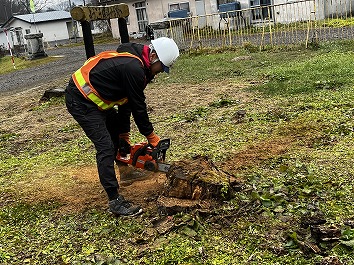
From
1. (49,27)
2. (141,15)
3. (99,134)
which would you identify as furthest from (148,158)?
(49,27)

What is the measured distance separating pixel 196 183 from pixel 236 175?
2.39 feet

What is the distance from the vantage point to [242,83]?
9.45 m

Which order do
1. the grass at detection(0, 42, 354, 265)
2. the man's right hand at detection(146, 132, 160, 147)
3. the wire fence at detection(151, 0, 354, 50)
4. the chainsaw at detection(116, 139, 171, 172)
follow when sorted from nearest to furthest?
the grass at detection(0, 42, 354, 265)
the man's right hand at detection(146, 132, 160, 147)
the chainsaw at detection(116, 139, 171, 172)
the wire fence at detection(151, 0, 354, 50)

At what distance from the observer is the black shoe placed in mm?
3896

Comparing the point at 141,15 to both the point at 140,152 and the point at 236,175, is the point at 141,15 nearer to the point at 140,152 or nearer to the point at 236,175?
the point at 140,152

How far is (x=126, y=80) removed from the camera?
3.82m

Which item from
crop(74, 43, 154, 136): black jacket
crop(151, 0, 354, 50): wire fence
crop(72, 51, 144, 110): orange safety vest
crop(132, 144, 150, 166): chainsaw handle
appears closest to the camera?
crop(74, 43, 154, 136): black jacket

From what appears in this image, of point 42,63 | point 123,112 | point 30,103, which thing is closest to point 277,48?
point 30,103

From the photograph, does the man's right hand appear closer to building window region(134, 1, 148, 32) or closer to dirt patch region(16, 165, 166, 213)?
dirt patch region(16, 165, 166, 213)

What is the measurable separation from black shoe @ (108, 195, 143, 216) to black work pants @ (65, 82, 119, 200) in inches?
2.2

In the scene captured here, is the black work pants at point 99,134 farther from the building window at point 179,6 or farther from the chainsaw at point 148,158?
the building window at point 179,6

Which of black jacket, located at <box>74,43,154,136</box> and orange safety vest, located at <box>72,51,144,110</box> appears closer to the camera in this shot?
black jacket, located at <box>74,43,154,136</box>

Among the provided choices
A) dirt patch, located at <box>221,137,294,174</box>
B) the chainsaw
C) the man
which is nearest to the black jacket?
the man

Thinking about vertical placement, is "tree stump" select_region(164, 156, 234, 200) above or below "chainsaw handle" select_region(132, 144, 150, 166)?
below
